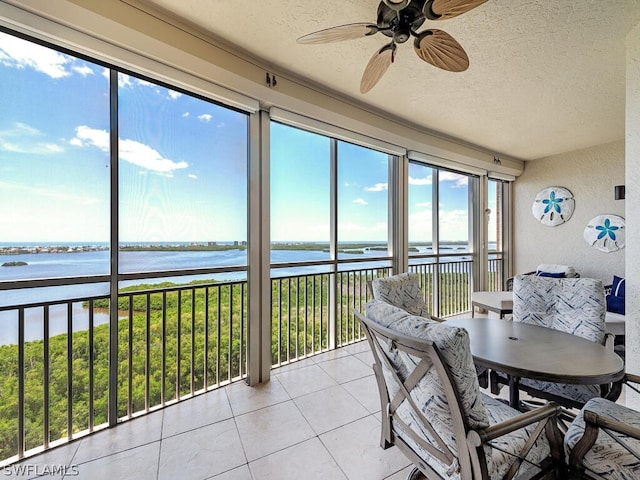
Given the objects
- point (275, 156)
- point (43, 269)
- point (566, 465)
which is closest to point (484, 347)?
point (566, 465)

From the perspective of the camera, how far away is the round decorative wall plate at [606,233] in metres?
4.15

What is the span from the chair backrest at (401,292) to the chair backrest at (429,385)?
32.9 inches

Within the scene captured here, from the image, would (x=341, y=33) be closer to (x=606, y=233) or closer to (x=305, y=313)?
(x=305, y=313)

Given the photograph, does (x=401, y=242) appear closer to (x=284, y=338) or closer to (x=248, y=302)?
(x=284, y=338)

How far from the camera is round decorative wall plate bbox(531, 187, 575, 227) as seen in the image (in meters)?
4.71

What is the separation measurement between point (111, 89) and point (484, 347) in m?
2.97

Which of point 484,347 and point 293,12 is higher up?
point 293,12

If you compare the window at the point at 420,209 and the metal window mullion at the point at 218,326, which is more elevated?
the window at the point at 420,209

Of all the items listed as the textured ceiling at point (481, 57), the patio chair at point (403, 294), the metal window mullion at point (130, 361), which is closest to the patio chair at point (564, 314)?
the patio chair at point (403, 294)

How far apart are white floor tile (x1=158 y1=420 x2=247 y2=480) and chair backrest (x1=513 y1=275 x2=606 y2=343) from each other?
7.62 feet

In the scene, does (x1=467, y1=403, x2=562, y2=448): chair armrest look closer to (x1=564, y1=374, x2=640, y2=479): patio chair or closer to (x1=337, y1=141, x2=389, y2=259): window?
(x1=564, y1=374, x2=640, y2=479): patio chair

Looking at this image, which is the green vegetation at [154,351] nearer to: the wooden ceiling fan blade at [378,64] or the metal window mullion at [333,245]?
the metal window mullion at [333,245]

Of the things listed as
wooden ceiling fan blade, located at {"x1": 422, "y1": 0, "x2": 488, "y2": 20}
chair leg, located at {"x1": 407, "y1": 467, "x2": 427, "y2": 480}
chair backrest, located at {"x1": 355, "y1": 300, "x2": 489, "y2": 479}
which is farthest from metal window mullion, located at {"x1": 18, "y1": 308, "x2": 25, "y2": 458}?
wooden ceiling fan blade, located at {"x1": 422, "y1": 0, "x2": 488, "y2": 20}

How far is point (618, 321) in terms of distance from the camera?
2.56m
